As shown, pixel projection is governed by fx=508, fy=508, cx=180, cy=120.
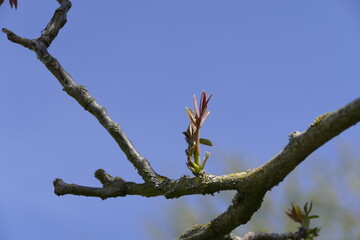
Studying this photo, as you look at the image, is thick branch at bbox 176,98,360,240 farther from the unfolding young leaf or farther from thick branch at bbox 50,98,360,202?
the unfolding young leaf

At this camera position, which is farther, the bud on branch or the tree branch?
the bud on branch

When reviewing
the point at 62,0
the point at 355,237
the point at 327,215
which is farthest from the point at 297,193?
the point at 62,0

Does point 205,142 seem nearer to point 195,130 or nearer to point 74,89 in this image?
Result: point 195,130

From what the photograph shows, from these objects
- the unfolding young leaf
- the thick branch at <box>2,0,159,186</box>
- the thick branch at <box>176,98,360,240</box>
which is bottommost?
the thick branch at <box>176,98,360,240</box>

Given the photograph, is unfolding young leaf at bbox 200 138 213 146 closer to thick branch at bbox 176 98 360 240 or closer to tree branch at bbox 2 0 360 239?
tree branch at bbox 2 0 360 239

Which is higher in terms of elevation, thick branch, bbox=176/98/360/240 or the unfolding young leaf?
the unfolding young leaf

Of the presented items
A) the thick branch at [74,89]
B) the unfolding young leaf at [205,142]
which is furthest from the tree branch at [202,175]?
the unfolding young leaf at [205,142]

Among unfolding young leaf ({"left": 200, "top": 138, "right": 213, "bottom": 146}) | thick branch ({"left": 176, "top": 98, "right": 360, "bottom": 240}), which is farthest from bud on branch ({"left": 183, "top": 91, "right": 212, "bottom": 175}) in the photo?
thick branch ({"left": 176, "top": 98, "right": 360, "bottom": 240})

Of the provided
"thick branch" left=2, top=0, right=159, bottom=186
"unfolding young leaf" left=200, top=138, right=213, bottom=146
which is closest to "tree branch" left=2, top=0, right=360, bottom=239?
"thick branch" left=2, top=0, right=159, bottom=186

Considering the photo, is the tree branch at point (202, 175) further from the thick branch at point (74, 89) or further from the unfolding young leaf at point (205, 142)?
the unfolding young leaf at point (205, 142)
